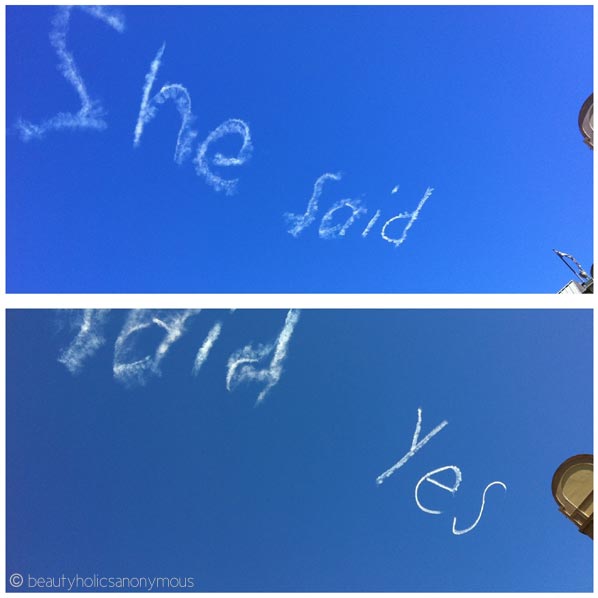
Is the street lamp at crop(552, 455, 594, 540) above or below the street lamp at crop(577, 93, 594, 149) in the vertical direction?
below

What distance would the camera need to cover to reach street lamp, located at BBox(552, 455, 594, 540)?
58.7 ft

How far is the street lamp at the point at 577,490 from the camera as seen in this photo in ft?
58.7

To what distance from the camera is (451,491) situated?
696 inches

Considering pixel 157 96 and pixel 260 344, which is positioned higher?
pixel 157 96

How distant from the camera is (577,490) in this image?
59.4 feet

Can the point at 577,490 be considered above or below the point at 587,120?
below

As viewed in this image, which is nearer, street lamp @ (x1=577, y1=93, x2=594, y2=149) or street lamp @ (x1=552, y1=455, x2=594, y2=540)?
street lamp @ (x1=577, y1=93, x2=594, y2=149)

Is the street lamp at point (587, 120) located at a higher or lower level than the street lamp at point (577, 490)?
higher

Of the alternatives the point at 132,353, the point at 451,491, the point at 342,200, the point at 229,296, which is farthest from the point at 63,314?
the point at 451,491

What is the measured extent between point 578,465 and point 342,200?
15247 millimetres

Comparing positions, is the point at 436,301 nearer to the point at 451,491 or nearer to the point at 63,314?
the point at 451,491

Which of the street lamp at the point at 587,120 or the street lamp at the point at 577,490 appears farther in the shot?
the street lamp at the point at 577,490

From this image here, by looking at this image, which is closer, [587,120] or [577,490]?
[587,120]

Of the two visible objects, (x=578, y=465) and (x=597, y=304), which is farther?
(x=578, y=465)
